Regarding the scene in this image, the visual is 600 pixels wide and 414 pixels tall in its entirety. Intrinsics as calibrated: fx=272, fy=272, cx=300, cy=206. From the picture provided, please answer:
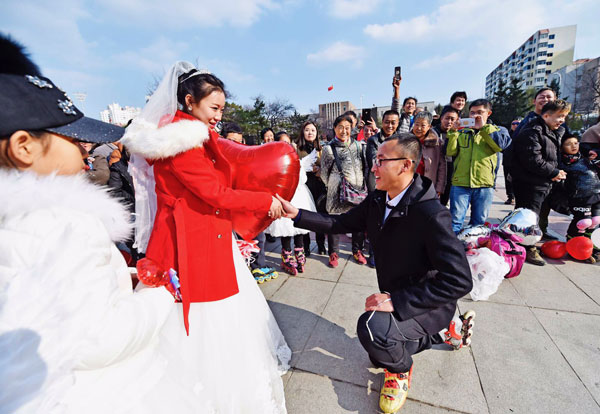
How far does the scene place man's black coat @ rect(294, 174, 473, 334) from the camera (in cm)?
159

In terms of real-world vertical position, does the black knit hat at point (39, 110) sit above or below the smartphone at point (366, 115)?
below

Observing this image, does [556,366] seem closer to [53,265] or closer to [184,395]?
[184,395]

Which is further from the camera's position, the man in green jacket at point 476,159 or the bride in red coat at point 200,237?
the man in green jacket at point 476,159

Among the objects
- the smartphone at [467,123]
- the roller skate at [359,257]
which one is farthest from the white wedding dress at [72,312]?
the smartphone at [467,123]

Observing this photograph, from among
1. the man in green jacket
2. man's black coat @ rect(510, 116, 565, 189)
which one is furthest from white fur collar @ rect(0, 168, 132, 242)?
man's black coat @ rect(510, 116, 565, 189)

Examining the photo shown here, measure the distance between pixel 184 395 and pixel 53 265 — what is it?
2.55ft

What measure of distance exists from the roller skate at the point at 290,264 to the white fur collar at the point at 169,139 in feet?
8.25

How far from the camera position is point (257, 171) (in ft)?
5.90

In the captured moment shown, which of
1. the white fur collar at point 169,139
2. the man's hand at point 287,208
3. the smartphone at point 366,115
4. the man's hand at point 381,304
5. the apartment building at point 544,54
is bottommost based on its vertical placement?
the man's hand at point 381,304

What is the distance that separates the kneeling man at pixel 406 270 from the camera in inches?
63.1

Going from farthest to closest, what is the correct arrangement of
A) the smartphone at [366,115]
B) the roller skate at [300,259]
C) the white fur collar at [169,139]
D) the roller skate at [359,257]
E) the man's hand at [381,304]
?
the smartphone at [366,115] → the roller skate at [359,257] → the roller skate at [300,259] → the man's hand at [381,304] → the white fur collar at [169,139]

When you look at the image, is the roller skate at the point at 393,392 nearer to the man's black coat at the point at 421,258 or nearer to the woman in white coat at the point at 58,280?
the man's black coat at the point at 421,258

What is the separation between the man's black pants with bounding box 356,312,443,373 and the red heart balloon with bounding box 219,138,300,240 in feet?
3.11

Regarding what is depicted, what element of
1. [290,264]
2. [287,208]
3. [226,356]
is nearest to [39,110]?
[287,208]
